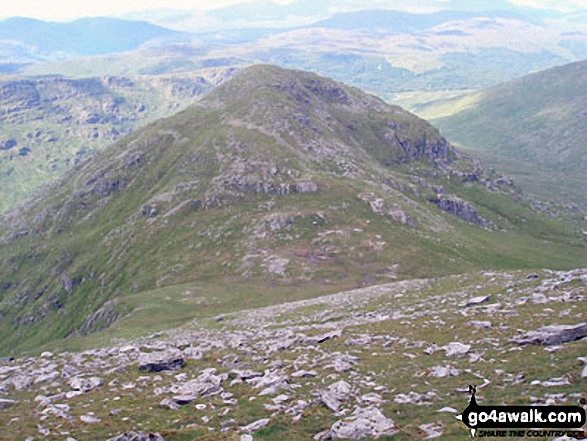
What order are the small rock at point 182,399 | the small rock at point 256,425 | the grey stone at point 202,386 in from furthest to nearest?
the grey stone at point 202,386
the small rock at point 182,399
the small rock at point 256,425

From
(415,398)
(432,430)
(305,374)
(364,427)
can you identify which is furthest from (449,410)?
(305,374)

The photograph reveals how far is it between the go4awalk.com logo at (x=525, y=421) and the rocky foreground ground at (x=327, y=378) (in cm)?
139

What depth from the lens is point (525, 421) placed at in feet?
85.4

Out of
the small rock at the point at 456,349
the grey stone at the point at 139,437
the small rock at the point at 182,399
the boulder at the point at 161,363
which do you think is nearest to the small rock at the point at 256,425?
the grey stone at the point at 139,437

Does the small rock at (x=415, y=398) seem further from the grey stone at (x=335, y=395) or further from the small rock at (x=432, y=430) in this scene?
the small rock at (x=432, y=430)

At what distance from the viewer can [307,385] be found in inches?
1553

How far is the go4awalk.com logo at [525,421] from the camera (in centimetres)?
2472

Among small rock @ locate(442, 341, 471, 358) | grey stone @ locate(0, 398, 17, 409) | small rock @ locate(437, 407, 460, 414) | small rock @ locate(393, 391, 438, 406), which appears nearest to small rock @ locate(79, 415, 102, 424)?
grey stone @ locate(0, 398, 17, 409)

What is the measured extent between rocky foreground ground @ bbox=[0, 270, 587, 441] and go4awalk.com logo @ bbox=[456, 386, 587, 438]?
139 cm

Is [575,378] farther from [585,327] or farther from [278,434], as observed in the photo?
[278,434]

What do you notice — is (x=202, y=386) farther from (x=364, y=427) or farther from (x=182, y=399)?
(x=364, y=427)

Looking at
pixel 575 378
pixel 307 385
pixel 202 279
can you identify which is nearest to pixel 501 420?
pixel 575 378

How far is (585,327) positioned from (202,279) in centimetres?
12392

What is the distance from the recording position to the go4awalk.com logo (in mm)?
24719
